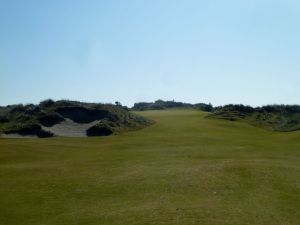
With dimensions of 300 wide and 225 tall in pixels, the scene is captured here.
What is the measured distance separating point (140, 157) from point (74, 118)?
114 ft

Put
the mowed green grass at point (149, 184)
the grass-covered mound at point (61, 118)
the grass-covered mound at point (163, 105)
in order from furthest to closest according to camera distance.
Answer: the grass-covered mound at point (163, 105) → the grass-covered mound at point (61, 118) → the mowed green grass at point (149, 184)

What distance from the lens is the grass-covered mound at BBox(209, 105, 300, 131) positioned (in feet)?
263

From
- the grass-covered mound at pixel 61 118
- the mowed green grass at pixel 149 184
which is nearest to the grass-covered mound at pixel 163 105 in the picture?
the grass-covered mound at pixel 61 118

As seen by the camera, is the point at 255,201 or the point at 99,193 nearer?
the point at 255,201

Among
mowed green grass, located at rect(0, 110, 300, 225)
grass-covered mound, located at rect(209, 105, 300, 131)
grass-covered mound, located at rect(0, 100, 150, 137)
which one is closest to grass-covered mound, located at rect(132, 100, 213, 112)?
grass-covered mound, located at rect(209, 105, 300, 131)

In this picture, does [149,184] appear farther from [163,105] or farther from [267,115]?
[163,105]

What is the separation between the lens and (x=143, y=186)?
28.4 metres

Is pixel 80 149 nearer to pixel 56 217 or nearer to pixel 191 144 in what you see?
pixel 191 144

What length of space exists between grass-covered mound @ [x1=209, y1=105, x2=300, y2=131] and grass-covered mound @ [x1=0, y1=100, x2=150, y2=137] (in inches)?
876

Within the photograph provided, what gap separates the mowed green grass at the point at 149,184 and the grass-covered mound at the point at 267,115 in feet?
95.9

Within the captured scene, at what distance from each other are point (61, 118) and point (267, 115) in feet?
147

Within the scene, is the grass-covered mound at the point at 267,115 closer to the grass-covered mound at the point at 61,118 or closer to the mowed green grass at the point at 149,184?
the grass-covered mound at the point at 61,118

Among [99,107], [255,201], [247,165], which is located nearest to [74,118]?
[99,107]

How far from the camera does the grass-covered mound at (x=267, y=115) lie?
3151 inches
